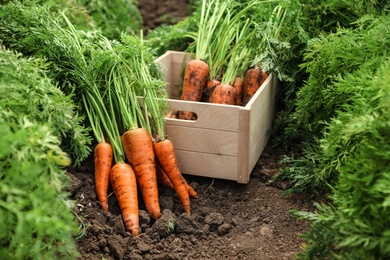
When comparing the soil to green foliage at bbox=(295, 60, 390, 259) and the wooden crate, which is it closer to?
the wooden crate

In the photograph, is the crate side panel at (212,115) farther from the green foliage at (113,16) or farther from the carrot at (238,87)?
the green foliage at (113,16)

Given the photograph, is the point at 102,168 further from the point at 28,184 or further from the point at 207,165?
the point at 28,184

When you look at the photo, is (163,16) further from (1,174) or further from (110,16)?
(1,174)

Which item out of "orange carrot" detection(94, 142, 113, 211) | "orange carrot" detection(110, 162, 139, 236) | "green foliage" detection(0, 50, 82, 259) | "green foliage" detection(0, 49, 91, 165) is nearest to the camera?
"green foliage" detection(0, 50, 82, 259)

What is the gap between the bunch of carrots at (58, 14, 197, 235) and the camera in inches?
143

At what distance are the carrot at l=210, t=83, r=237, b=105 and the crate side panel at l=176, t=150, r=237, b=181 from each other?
1.39ft

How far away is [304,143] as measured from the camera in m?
3.92

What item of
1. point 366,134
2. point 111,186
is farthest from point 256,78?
point 366,134

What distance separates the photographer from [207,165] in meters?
3.95

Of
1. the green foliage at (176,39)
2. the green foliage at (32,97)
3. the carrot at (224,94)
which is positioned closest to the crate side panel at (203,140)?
the carrot at (224,94)

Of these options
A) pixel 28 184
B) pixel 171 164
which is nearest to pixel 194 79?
pixel 171 164

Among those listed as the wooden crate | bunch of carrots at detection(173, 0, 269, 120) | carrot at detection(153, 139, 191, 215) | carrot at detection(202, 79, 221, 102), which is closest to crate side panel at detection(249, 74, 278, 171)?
the wooden crate

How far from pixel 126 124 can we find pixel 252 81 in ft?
3.22

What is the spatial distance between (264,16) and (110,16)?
6.57 ft
